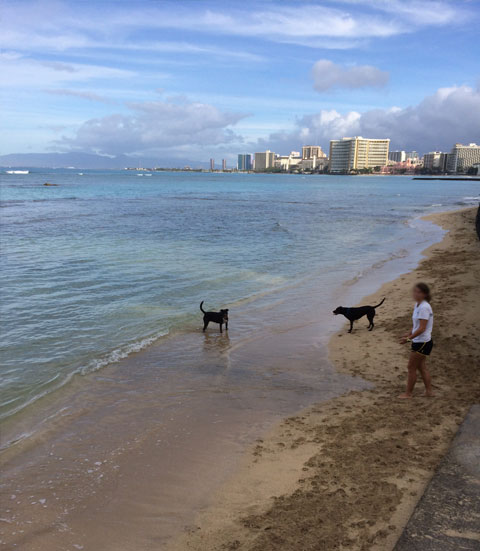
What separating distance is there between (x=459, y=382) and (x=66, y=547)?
613cm

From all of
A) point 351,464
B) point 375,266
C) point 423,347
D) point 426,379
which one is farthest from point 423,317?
point 375,266

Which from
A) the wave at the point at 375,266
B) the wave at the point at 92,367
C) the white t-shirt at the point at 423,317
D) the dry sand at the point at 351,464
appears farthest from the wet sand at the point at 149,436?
the wave at the point at 375,266

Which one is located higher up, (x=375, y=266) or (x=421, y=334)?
(x=421, y=334)

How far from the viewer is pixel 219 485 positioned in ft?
16.5

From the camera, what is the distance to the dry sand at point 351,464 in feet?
13.4

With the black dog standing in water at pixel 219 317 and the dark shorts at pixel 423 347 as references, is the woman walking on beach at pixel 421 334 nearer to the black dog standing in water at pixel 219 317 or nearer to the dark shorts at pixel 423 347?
the dark shorts at pixel 423 347

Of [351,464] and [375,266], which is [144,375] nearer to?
[351,464]

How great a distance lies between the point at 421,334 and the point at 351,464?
7.64 ft

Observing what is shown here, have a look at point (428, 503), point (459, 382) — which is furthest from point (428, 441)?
point (459, 382)

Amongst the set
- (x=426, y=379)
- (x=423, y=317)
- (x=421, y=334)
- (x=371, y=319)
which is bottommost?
(x=371, y=319)

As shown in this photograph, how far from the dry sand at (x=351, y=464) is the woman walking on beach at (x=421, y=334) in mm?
286

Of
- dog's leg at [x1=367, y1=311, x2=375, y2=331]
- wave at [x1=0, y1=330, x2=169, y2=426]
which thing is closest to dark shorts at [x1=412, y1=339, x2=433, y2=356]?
dog's leg at [x1=367, y1=311, x2=375, y2=331]

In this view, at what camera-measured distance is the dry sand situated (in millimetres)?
4074

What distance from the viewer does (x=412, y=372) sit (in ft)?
21.8
